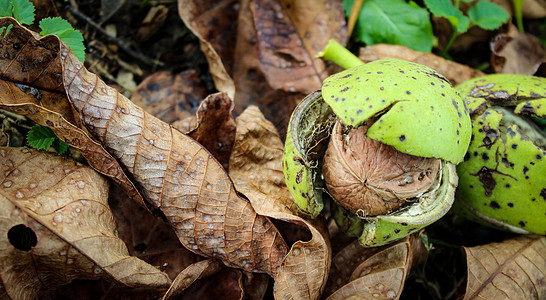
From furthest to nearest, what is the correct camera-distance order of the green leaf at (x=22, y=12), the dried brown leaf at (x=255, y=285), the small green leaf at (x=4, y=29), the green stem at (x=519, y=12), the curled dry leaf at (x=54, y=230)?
the green stem at (x=519, y=12), the dried brown leaf at (x=255, y=285), the green leaf at (x=22, y=12), the small green leaf at (x=4, y=29), the curled dry leaf at (x=54, y=230)

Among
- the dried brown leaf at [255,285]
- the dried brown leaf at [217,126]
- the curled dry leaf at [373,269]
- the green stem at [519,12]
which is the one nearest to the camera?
the curled dry leaf at [373,269]

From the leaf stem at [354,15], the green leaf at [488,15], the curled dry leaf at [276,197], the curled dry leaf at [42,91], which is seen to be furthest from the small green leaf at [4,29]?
the green leaf at [488,15]

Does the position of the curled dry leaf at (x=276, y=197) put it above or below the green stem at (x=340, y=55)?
below

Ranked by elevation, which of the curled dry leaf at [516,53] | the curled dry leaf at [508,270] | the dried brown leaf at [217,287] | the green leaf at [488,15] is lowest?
the curled dry leaf at [508,270]

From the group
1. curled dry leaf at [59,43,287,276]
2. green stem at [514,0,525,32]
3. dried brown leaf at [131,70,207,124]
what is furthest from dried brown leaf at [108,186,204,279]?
green stem at [514,0,525,32]

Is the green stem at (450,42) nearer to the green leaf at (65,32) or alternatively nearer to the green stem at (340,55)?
the green stem at (340,55)

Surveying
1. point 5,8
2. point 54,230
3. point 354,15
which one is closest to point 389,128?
point 354,15

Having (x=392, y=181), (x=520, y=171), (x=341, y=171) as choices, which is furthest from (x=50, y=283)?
(x=520, y=171)

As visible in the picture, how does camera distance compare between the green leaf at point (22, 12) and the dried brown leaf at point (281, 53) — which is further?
the dried brown leaf at point (281, 53)

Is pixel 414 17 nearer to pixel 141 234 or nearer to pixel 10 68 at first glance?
pixel 141 234
